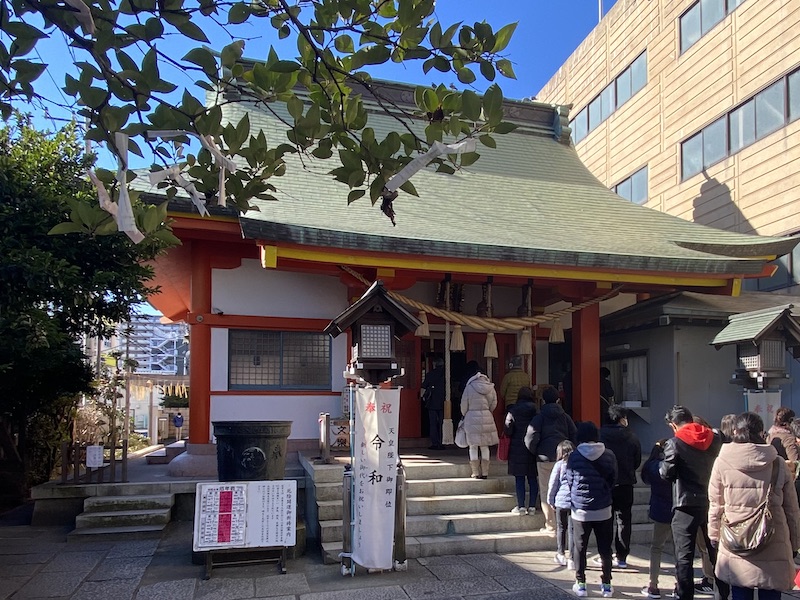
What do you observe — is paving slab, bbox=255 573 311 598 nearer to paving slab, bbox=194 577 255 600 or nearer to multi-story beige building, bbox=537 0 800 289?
paving slab, bbox=194 577 255 600

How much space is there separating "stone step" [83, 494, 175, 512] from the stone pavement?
580mm

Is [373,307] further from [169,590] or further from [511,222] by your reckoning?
[511,222]

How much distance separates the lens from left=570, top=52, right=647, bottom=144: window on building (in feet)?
74.3

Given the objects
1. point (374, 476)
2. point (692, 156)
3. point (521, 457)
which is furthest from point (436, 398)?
point (692, 156)

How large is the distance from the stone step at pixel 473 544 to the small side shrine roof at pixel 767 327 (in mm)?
3637

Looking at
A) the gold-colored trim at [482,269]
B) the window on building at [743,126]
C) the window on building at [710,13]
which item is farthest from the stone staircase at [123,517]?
the window on building at [710,13]

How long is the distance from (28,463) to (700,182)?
17.6m

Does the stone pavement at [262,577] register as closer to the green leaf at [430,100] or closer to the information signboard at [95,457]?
the information signboard at [95,457]

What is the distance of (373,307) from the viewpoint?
7266 millimetres

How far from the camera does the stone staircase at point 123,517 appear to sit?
7.93 metres

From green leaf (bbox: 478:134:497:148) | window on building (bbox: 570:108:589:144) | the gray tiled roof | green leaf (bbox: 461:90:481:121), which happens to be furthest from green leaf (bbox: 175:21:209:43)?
window on building (bbox: 570:108:589:144)

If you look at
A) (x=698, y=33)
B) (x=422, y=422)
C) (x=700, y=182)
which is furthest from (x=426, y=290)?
(x=698, y=33)

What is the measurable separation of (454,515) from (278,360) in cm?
376

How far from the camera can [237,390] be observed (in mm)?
10039
